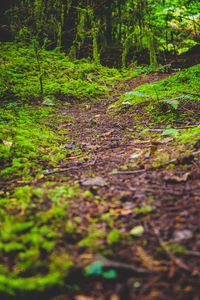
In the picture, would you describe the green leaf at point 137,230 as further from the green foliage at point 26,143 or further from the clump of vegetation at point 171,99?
the clump of vegetation at point 171,99

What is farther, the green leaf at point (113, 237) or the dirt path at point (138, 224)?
the green leaf at point (113, 237)

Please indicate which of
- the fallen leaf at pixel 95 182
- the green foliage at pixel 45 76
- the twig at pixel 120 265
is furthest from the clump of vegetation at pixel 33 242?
the green foliage at pixel 45 76

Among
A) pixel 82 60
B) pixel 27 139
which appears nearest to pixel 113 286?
pixel 27 139

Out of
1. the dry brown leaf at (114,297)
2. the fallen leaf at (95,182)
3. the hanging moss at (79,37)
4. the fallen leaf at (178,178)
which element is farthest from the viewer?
the hanging moss at (79,37)

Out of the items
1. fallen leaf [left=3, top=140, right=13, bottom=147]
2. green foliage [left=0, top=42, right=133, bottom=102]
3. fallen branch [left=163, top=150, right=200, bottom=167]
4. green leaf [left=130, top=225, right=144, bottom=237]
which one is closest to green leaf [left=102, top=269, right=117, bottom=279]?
green leaf [left=130, top=225, right=144, bottom=237]

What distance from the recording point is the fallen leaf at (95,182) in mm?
1861

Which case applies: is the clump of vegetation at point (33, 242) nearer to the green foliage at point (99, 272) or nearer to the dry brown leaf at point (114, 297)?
the green foliage at point (99, 272)

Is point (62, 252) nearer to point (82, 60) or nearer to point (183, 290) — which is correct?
point (183, 290)

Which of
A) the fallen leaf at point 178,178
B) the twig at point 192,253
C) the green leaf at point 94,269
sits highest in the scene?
the twig at point 192,253

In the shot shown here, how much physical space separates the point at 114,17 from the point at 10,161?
11.4 metres

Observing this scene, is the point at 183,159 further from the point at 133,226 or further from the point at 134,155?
the point at 133,226

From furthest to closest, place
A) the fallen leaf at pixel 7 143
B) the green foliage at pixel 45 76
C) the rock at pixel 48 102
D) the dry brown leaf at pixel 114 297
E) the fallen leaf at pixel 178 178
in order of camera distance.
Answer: the green foliage at pixel 45 76, the rock at pixel 48 102, the fallen leaf at pixel 7 143, the fallen leaf at pixel 178 178, the dry brown leaf at pixel 114 297

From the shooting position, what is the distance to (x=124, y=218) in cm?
138

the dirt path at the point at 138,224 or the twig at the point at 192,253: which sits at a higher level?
the twig at the point at 192,253
